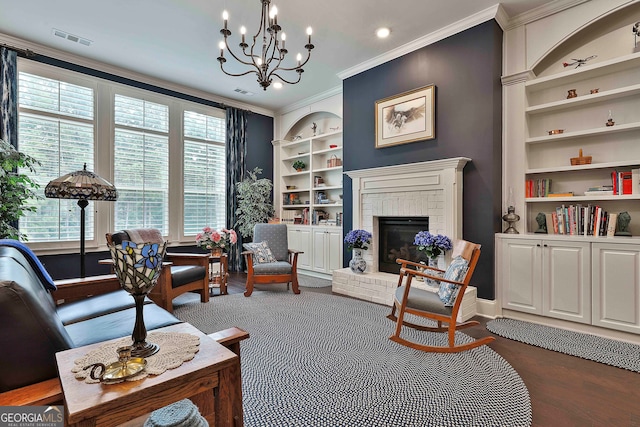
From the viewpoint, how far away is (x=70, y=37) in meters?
3.86

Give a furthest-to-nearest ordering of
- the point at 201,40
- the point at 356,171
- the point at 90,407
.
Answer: the point at 356,171, the point at 201,40, the point at 90,407

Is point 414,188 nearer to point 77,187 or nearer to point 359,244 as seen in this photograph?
point 359,244

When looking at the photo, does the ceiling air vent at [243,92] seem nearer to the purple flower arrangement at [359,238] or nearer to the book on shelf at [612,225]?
the purple flower arrangement at [359,238]

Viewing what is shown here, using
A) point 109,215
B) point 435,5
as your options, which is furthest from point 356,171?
point 109,215

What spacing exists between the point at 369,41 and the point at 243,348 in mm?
3769

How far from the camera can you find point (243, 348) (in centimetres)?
257

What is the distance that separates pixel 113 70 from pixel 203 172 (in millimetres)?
1959

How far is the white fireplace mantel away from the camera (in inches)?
140

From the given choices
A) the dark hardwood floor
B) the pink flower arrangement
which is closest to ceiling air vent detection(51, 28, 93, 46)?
the pink flower arrangement

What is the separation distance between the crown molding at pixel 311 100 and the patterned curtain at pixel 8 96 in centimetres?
398

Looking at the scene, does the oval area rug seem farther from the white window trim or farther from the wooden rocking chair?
the white window trim

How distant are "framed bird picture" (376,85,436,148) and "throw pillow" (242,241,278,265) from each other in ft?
7.13

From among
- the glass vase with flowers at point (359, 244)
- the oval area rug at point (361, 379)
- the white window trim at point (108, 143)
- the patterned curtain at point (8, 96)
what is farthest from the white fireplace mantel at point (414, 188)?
the patterned curtain at point (8, 96)

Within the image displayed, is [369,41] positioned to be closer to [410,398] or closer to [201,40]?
[201,40]
